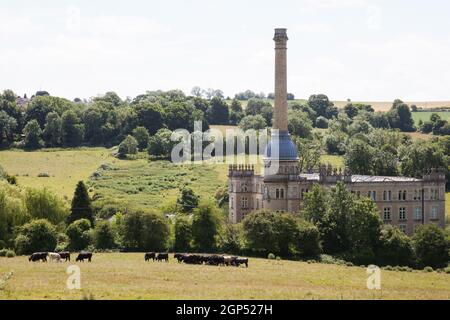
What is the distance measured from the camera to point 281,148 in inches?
4385

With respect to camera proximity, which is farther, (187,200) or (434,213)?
(187,200)

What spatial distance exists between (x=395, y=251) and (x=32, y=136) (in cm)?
9730

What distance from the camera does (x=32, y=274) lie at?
76188mm

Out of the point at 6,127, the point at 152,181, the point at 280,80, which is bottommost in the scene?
the point at 152,181

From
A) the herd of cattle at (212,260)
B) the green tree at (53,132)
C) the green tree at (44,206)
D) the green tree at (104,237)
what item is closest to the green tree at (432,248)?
the herd of cattle at (212,260)

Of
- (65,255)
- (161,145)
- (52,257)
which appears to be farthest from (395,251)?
(161,145)

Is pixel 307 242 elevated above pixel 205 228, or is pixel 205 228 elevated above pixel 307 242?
pixel 205 228

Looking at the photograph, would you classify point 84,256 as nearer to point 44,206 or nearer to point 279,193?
point 44,206
